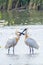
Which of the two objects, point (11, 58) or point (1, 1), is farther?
point (1, 1)

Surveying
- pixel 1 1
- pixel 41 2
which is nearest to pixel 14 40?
pixel 41 2

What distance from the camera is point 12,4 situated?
5516cm

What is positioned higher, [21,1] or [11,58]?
[11,58]

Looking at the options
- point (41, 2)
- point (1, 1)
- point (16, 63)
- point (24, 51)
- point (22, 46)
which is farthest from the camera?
point (1, 1)

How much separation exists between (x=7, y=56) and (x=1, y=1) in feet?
144

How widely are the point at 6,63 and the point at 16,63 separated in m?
0.26

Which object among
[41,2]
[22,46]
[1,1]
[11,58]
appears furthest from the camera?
[1,1]

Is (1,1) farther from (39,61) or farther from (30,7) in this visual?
(39,61)

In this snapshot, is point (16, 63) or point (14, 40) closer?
point (16, 63)

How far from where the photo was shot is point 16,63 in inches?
320

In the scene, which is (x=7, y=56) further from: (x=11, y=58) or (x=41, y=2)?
(x=41, y=2)

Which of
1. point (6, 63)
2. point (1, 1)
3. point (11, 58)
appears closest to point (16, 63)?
point (6, 63)

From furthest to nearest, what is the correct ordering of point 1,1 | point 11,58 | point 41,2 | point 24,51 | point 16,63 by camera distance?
point 1,1
point 41,2
point 24,51
point 11,58
point 16,63

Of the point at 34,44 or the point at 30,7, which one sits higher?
the point at 34,44
